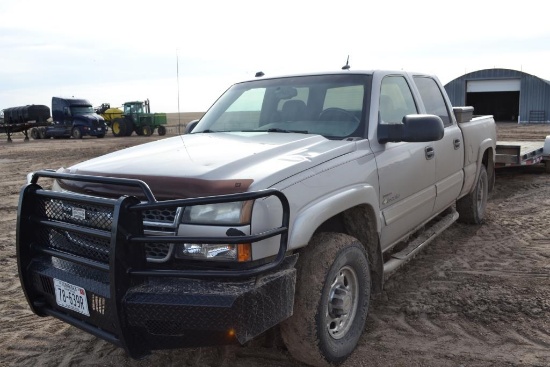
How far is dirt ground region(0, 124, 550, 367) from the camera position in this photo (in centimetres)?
328

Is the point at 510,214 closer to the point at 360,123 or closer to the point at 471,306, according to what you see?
the point at 471,306

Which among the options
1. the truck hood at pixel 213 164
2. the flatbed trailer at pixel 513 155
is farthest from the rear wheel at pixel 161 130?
the truck hood at pixel 213 164

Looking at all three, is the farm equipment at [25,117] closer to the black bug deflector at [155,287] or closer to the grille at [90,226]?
the grille at [90,226]

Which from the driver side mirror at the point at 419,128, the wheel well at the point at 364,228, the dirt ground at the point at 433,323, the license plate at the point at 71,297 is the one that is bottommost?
the dirt ground at the point at 433,323

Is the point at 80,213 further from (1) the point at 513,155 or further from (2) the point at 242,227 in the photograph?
(1) the point at 513,155

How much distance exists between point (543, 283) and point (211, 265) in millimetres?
3230

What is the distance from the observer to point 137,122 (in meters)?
Answer: 31.8

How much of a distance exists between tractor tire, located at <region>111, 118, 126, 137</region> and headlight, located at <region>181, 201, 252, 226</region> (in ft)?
99.9

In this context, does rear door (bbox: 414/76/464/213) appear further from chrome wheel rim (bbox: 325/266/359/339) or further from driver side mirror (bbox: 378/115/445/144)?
chrome wheel rim (bbox: 325/266/359/339)

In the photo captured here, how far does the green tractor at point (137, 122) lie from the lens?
104 ft

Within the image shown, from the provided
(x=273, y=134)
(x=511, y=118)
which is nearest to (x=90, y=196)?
(x=273, y=134)

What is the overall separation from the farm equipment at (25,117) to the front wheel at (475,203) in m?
29.6

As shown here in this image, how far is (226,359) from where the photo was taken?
3277mm

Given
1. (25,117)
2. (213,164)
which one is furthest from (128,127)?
(213,164)
